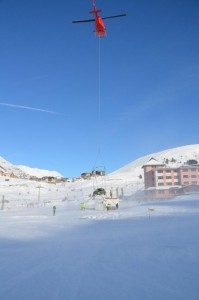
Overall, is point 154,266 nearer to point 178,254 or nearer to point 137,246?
point 178,254

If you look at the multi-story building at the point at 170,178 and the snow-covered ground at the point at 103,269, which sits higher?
the multi-story building at the point at 170,178

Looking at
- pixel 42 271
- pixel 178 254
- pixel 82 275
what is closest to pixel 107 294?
pixel 82 275

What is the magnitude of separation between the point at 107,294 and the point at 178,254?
404 cm

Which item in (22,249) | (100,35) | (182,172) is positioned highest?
(100,35)

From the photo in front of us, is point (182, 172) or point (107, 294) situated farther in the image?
point (182, 172)

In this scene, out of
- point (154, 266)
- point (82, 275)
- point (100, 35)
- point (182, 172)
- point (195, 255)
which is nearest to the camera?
point (82, 275)

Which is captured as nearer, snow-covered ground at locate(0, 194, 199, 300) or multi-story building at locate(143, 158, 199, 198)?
snow-covered ground at locate(0, 194, 199, 300)

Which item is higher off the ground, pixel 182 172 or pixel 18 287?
pixel 182 172

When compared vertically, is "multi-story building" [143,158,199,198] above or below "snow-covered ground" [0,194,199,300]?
above

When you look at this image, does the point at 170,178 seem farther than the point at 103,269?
Yes

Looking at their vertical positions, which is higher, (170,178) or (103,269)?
(170,178)

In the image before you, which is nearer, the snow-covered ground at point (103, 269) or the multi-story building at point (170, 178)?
the snow-covered ground at point (103, 269)

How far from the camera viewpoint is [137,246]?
10.7 meters

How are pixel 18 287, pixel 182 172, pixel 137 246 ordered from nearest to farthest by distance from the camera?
pixel 18 287 < pixel 137 246 < pixel 182 172
